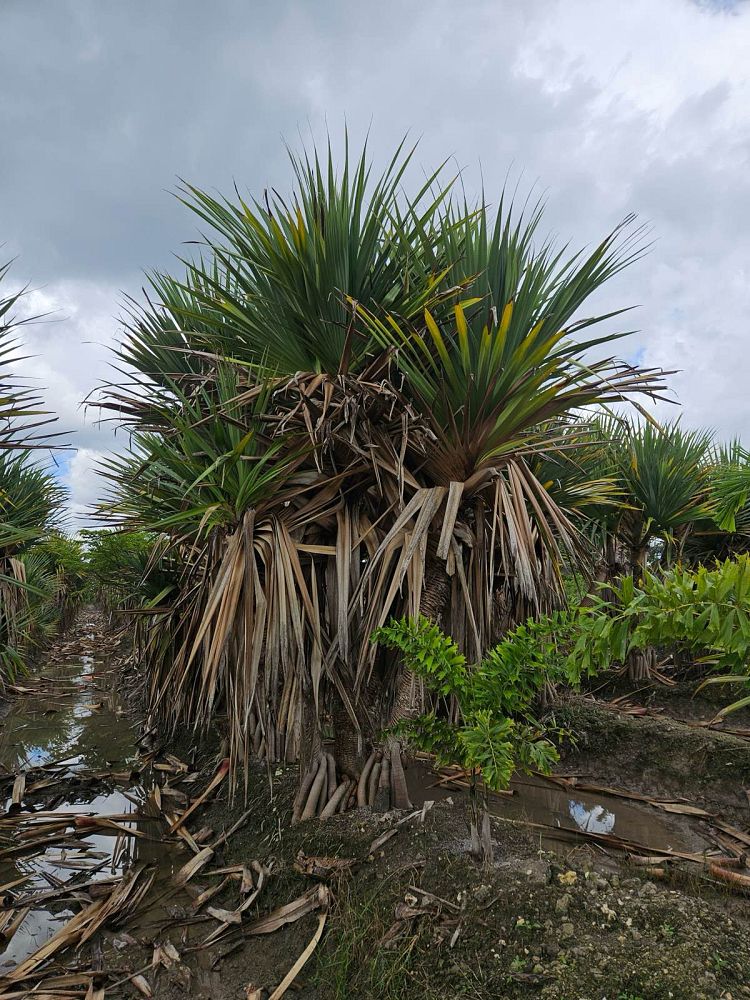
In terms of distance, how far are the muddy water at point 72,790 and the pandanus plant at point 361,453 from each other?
1003mm

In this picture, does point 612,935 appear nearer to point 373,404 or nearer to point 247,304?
point 373,404

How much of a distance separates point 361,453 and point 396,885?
1.80 meters

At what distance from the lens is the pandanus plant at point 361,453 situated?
8.77 ft

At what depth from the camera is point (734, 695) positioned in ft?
17.7

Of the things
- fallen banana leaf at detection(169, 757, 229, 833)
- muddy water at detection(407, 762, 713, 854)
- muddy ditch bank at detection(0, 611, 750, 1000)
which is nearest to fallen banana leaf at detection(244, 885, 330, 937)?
muddy ditch bank at detection(0, 611, 750, 1000)

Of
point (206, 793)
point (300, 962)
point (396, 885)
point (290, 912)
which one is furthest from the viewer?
point (206, 793)

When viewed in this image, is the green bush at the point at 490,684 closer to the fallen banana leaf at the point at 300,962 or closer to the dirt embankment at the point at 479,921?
the dirt embankment at the point at 479,921

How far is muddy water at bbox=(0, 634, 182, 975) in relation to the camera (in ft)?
9.41

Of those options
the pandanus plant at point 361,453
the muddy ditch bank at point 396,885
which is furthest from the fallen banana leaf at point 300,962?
the pandanus plant at point 361,453

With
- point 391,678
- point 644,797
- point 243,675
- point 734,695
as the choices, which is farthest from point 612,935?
point 734,695

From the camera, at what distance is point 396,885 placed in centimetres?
226

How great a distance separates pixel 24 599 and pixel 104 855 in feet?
18.5

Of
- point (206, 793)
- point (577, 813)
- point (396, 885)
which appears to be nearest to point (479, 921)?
point (396, 885)

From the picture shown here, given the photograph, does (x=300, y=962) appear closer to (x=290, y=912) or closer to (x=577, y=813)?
(x=290, y=912)
